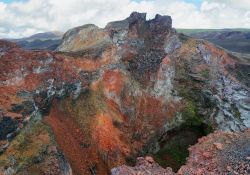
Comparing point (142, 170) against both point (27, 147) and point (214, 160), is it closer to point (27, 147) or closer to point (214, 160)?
point (214, 160)

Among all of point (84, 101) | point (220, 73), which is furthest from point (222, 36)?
point (84, 101)

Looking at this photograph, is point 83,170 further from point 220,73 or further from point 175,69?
point 220,73

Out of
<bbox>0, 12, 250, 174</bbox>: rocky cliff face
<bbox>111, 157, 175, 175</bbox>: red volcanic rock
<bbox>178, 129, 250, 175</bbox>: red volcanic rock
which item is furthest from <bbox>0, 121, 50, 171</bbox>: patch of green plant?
<bbox>178, 129, 250, 175</bbox>: red volcanic rock

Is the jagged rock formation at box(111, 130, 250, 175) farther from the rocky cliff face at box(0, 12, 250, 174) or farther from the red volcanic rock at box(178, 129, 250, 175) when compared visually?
the rocky cliff face at box(0, 12, 250, 174)

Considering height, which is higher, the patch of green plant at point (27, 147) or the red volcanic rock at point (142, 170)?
the patch of green plant at point (27, 147)

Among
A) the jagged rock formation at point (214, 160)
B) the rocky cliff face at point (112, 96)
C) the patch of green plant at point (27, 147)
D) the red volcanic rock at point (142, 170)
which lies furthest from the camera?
the rocky cliff face at point (112, 96)

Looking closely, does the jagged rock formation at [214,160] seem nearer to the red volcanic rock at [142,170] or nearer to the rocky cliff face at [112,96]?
the red volcanic rock at [142,170]

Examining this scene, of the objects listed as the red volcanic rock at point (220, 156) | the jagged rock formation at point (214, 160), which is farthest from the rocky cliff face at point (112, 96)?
the red volcanic rock at point (220, 156)

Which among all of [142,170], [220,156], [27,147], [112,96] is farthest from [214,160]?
[27,147]
